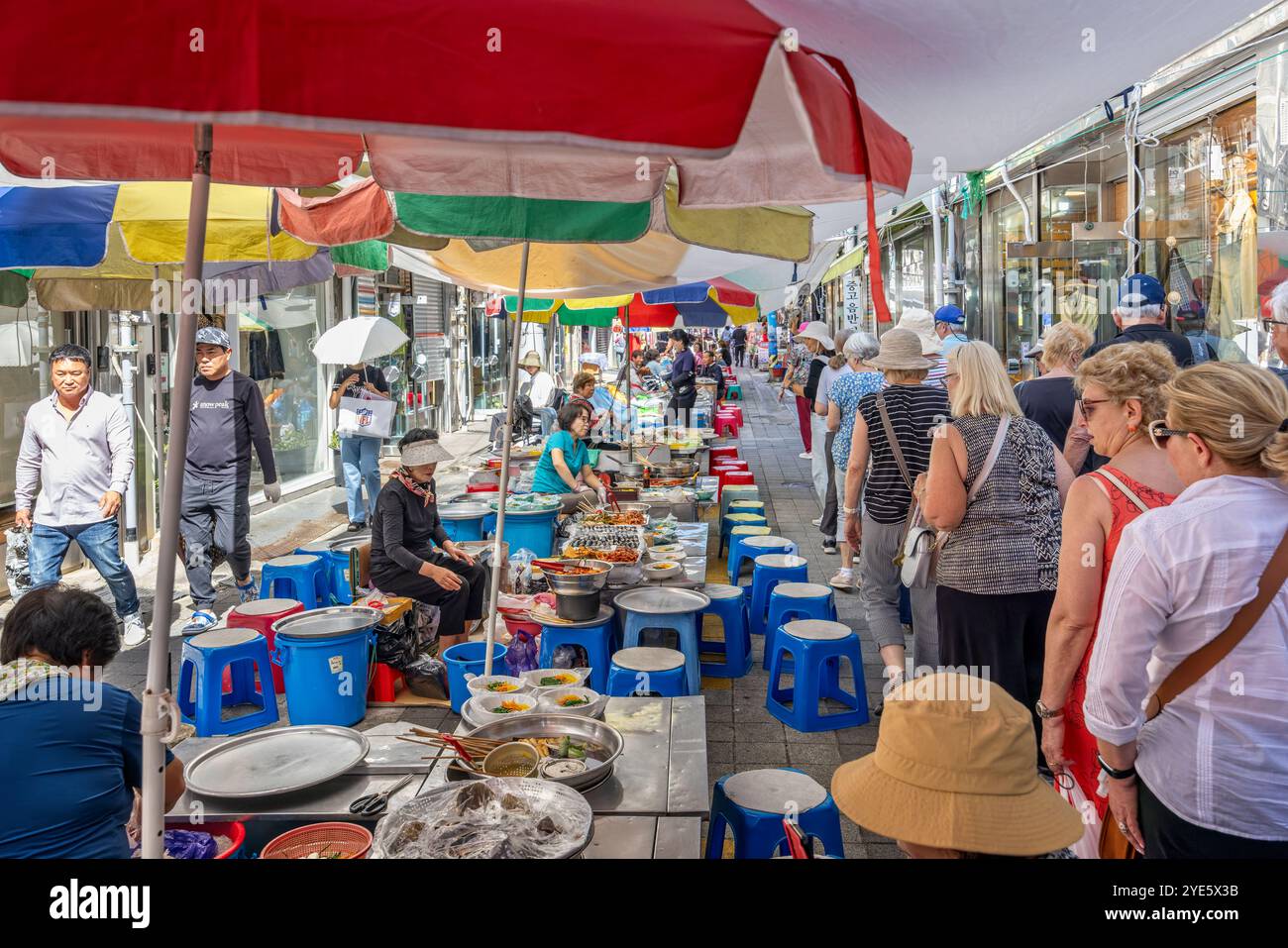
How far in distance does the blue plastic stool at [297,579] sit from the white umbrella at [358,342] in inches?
152

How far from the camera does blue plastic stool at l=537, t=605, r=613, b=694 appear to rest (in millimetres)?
5555

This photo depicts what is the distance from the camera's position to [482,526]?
9.07 meters

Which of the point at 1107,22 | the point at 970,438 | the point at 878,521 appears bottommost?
the point at 878,521

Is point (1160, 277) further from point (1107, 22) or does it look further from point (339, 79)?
point (339, 79)

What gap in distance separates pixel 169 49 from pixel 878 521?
442 cm

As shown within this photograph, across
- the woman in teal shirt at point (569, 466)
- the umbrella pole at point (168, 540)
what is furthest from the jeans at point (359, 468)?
the umbrella pole at point (168, 540)

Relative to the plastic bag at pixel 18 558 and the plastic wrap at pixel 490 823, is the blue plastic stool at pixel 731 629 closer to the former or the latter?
the plastic wrap at pixel 490 823

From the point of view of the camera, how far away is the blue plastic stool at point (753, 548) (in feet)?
25.6

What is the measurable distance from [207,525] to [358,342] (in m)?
4.11

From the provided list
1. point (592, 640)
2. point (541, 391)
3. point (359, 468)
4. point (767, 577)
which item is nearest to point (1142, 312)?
point (767, 577)

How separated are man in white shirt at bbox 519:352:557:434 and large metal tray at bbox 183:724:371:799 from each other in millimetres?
11916

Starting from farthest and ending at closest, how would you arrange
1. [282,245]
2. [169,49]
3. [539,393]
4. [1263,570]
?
1. [539,393]
2. [282,245]
3. [1263,570]
4. [169,49]

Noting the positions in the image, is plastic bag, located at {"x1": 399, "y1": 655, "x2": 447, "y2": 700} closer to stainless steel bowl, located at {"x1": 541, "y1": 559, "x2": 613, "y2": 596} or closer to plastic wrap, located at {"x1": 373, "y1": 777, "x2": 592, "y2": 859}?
stainless steel bowl, located at {"x1": 541, "y1": 559, "x2": 613, "y2": 596}
